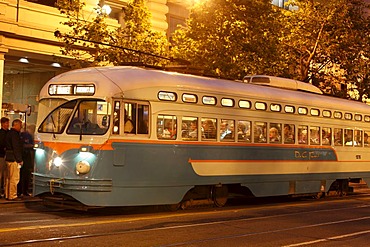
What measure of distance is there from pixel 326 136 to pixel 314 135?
0.74 m

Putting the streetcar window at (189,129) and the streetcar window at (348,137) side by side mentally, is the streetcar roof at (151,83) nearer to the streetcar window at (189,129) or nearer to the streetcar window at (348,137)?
the streetcar window at (189,129)

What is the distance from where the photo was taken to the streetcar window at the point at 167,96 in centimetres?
1349

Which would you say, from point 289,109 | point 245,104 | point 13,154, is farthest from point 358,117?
point 13,154

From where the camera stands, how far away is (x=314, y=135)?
18.4 meters

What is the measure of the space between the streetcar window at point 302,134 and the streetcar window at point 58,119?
288 inches

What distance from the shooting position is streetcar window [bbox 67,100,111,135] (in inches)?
500

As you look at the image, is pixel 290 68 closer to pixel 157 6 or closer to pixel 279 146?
pixel 157 6

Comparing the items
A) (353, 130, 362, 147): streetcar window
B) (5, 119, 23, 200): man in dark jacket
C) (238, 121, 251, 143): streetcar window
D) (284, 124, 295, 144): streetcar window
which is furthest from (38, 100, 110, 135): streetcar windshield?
(353, 130, 362, 147): streetcar window

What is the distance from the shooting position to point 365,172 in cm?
2105

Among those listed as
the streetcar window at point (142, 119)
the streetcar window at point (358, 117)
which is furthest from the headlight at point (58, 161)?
the streetcar window at point (358, 117)

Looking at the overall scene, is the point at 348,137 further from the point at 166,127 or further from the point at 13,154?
the point at 13,154

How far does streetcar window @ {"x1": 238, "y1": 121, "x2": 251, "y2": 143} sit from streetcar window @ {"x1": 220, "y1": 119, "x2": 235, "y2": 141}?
0.30 m

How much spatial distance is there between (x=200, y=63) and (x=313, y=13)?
22.6 ft

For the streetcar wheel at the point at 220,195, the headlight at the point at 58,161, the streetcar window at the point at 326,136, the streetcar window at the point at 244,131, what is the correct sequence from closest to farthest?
the headlight at the point at 58,161 → the streetcar wheel at the point at 220,195 → the streetcar window at the point at 244,131 → the streetcar window at the point at 326,136
